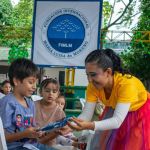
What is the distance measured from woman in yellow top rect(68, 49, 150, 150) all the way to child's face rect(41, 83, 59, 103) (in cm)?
69

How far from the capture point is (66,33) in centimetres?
668

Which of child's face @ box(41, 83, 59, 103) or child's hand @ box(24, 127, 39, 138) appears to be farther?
child's face @ box(41, 83, 59, 103)

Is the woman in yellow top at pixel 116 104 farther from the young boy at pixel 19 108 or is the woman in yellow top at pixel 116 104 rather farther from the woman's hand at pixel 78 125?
the young boy at pixel 19 108

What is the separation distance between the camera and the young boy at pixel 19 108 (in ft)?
9.25

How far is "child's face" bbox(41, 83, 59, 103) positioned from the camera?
404cm

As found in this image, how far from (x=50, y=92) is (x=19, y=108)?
1177 mm

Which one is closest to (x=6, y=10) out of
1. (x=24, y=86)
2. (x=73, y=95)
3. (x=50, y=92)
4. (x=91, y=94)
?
(x=73, y=95)

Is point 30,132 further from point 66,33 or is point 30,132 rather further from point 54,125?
point 66,33

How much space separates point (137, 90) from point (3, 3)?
56.9ft

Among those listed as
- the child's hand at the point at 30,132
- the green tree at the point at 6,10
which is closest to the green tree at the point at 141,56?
the green tree at the point at 6,10

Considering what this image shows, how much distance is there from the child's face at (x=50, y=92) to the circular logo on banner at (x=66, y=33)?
2.52 meters

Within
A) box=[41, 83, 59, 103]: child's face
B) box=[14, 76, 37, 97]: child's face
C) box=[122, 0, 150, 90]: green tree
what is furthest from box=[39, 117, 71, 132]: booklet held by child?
box=[122, 0, 150, 90]: green tree

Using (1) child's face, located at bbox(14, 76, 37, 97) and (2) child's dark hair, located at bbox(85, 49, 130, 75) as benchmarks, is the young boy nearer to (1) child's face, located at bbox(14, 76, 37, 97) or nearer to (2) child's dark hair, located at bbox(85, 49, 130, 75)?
(1) child's face, located at bbox(14, 76, 37, 97)

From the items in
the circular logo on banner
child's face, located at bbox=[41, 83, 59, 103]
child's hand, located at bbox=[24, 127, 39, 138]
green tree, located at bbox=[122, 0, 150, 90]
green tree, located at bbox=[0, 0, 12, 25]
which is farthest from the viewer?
green tree, located at bbox=[0, 0, 12, 25]
